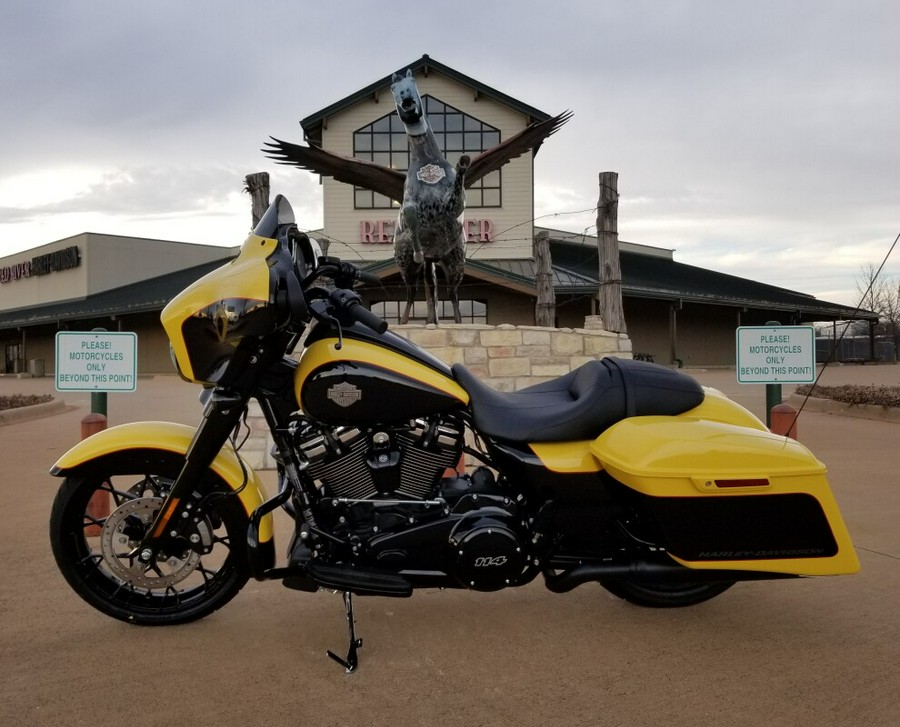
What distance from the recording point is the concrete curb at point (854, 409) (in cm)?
987

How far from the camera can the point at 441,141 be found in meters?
21.3

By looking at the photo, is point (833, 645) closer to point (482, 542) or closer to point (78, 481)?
point (482, 542)

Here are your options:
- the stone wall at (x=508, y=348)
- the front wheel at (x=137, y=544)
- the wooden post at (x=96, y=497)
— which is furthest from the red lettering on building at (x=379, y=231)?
the front wheel at (x=137, y=544)

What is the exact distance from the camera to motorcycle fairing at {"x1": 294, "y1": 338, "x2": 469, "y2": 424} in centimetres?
260

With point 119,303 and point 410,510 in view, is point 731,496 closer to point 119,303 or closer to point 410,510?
point 410,510

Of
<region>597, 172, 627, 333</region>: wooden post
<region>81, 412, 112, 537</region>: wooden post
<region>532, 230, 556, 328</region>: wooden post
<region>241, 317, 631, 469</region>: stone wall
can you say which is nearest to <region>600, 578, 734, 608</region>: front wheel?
<region>81, 412, 112, 537</region>: wooden post

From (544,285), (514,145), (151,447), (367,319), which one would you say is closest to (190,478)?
(151,447)

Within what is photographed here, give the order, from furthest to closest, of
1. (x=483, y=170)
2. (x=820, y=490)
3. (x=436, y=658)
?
(x=483, y=170)
(x=436, y=658)
(x=820, y=490)

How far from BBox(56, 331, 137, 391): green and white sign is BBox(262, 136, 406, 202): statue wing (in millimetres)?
4449

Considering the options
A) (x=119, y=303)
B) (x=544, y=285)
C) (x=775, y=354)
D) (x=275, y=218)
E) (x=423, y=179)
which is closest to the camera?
(x=275, y=218)

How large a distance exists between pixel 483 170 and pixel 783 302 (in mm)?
18468

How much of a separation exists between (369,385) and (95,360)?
9.98 ft

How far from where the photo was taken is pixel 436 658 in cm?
280

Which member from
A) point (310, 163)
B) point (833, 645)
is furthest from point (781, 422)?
point (310, 163)
